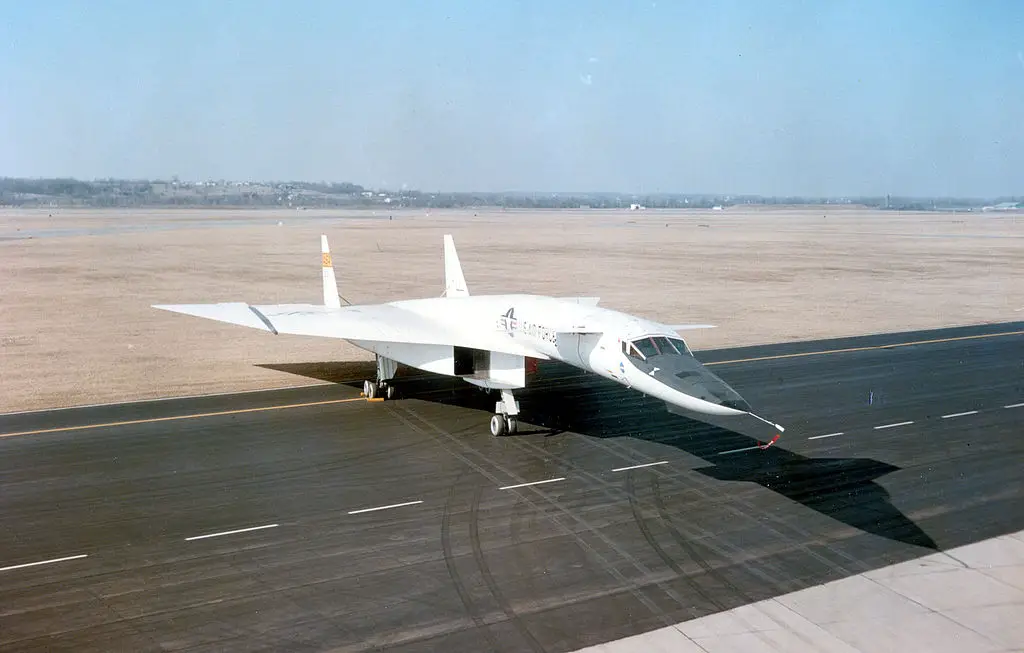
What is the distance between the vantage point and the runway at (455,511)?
487 inches

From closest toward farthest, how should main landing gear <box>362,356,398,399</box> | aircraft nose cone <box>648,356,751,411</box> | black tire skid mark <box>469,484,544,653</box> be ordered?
black tire skid mark <box>469,484,544,653</box>
aircraft nose cone <box>648,356,751,411</box>
main landing gear <box>362,356,398,399</box>

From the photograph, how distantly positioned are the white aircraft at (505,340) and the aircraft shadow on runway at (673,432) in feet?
3.42

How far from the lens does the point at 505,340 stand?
22.5 metres

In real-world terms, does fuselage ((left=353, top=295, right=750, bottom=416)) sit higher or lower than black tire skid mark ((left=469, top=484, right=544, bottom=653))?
higher

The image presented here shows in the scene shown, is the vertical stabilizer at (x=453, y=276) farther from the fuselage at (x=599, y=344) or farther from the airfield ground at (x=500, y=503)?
the airfield ground at (x=500, y=503)

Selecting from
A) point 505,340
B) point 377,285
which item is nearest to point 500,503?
point 505,340

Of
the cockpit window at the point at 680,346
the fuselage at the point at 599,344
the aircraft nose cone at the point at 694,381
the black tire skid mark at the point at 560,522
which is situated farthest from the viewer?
the cockpit window at the point at 680,346

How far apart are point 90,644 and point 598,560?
7.48 metres

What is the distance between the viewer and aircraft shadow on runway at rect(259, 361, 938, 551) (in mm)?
16938

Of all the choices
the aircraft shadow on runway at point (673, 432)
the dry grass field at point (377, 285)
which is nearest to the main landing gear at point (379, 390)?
the aircraft shadow on runway at point (673, 432)

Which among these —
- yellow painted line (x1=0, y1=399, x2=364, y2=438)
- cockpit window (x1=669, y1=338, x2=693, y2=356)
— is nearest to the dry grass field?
yellow painted line (x1=0, y1=399, x2=364, y2=438)

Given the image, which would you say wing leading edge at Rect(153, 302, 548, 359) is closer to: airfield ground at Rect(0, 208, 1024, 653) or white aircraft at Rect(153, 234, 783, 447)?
white aircraft at Rect(153, 234, 783, 447)

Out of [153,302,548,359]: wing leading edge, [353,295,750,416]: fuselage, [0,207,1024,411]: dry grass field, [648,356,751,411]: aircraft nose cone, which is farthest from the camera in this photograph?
[0,207,1024,411]: dry grass field

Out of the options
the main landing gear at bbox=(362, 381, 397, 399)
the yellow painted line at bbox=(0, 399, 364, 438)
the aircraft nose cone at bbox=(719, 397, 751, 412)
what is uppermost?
the aircraft nose cone at bbox=(719, 397, 751, 412)
